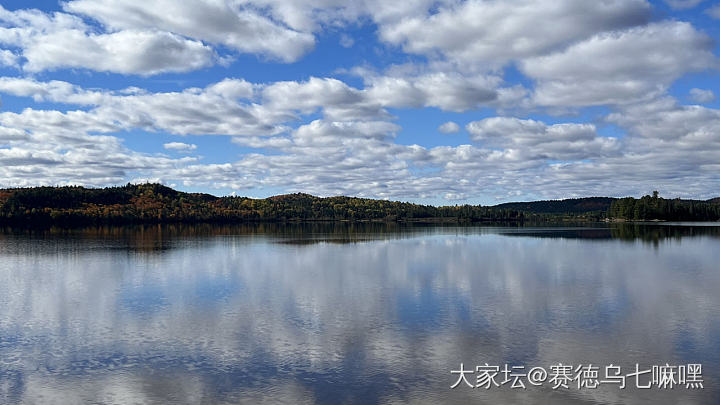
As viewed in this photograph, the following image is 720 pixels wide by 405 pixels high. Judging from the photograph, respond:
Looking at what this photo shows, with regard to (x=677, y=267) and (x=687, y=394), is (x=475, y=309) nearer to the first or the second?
(x=687, y=394)

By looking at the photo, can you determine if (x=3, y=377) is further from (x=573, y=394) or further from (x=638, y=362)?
(x=638, y=362)

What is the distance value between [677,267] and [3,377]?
4416 cm

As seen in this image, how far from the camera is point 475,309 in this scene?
2492 cm

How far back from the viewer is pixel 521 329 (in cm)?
2088

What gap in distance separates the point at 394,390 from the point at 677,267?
121ft

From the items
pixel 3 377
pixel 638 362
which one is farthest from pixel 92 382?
pixel 638 362

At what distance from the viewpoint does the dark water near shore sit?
14.4 meters

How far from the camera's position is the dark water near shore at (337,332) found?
14438 mm

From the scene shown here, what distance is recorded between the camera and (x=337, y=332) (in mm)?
20656

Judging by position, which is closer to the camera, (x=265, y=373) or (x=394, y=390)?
(x=394, y=390)

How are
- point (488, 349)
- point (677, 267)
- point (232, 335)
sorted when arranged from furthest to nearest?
point (677, 267), point (232, 335), point (488, 349)

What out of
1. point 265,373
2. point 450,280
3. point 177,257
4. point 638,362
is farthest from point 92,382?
point 177,257

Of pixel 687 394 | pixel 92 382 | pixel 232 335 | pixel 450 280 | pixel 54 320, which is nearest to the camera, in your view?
pixel 687 394

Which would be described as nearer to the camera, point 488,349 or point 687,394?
point 687,394
